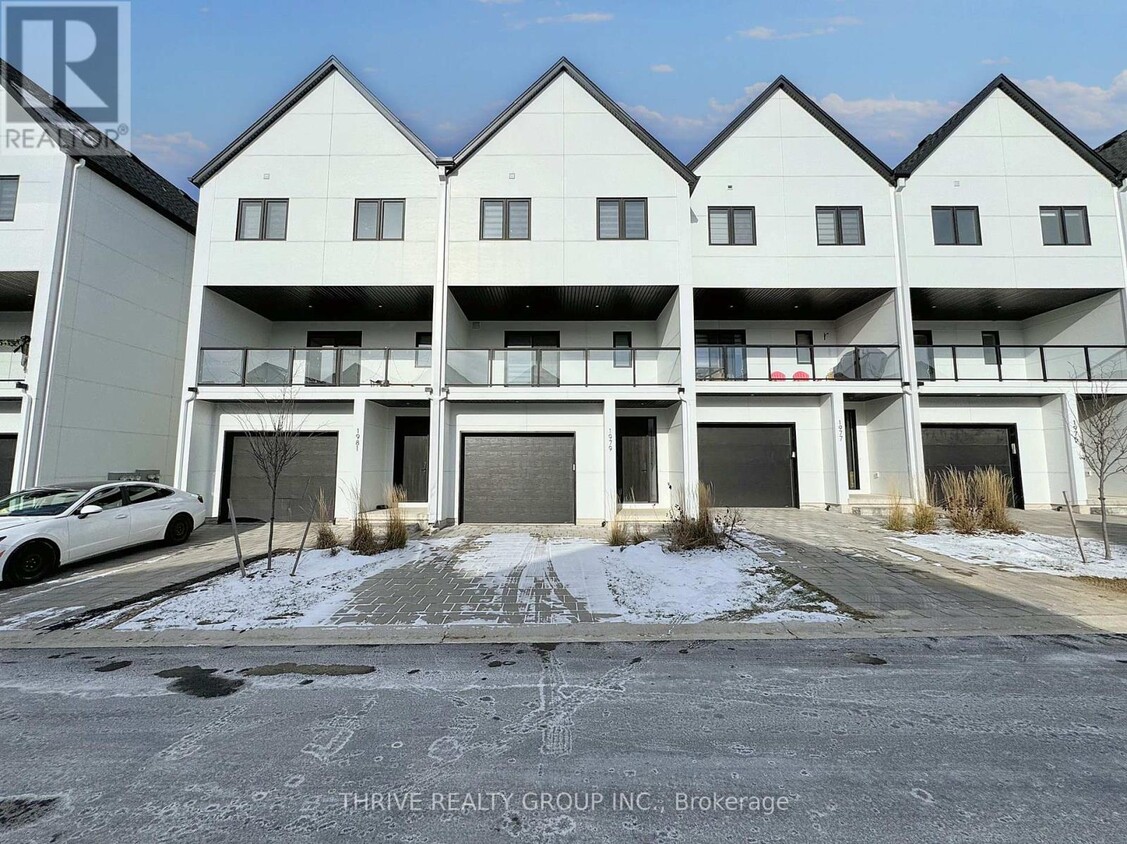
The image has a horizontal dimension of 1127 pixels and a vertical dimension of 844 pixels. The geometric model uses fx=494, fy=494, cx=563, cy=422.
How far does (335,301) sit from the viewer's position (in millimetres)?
13930

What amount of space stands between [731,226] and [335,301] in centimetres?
1145

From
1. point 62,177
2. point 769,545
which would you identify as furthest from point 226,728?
point 62,177

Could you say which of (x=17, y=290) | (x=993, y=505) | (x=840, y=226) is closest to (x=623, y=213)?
(x=840, y=226)

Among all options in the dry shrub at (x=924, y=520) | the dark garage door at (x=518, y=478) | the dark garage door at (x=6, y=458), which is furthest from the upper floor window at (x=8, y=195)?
the dry shrub at (x=924, y=520)

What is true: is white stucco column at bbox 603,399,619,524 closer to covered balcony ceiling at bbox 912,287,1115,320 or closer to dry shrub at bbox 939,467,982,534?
dry shrub at bbox 939,467,982,534

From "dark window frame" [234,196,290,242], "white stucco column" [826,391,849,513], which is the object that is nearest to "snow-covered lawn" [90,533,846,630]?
"white stucco column" [826,391,849,513]

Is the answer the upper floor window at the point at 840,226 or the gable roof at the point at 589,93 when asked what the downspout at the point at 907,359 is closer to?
the upper floor window at the point at 840,226

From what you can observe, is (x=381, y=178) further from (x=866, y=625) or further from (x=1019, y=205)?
(x=1019, y=205)

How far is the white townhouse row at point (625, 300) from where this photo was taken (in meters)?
12.8

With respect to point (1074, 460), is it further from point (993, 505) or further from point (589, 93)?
point (589, 93)

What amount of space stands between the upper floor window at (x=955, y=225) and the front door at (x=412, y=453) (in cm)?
1580

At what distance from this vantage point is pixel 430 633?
5.13 metres

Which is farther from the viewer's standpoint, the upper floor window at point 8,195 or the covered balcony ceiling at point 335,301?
the covered balcony ceiling at point 335,301

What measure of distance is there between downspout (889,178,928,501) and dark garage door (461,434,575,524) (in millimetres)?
9159
